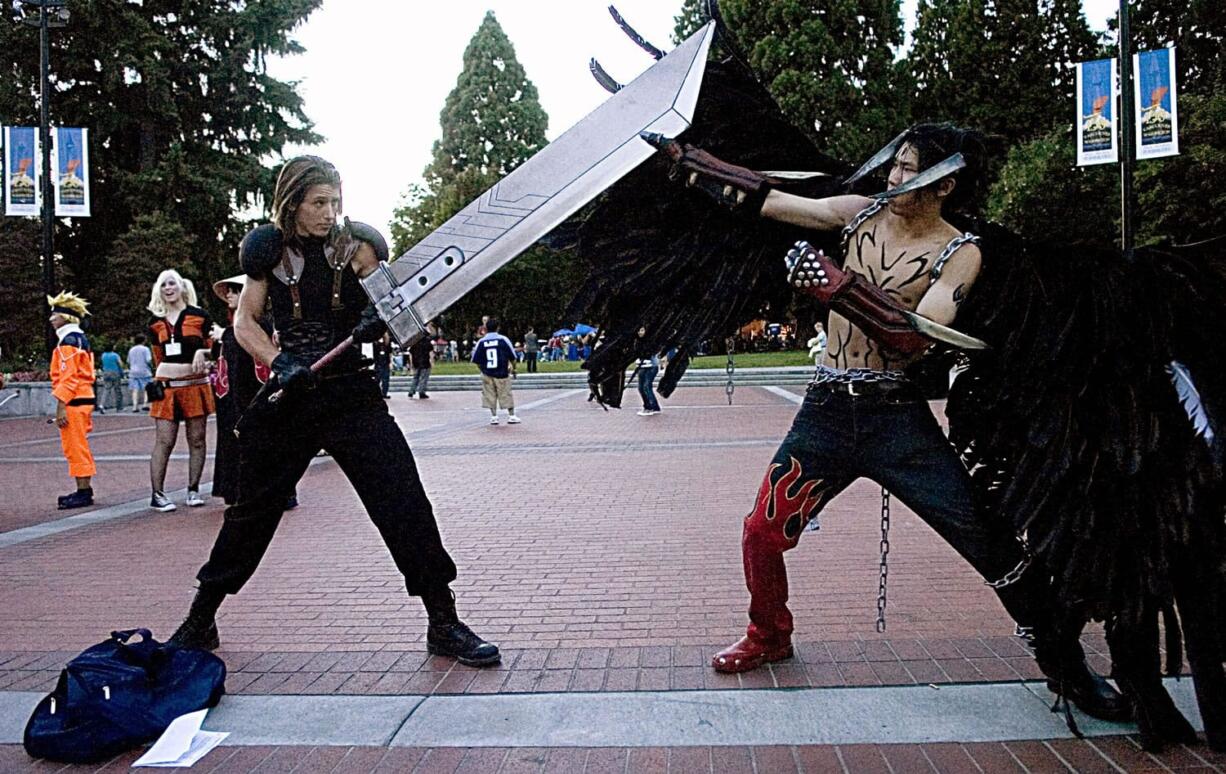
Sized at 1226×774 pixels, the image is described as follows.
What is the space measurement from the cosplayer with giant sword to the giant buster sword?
1.25ft

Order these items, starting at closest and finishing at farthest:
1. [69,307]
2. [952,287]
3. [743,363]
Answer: [952,287]
[69,307]
[743,363]

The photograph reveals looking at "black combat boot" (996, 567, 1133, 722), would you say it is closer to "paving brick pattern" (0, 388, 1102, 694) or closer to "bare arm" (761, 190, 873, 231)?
"paving brick pattern" (0, 388, 1102, 694)

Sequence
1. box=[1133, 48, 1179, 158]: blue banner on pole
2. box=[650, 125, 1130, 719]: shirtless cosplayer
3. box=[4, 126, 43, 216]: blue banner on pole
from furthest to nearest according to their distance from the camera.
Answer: box=[4, 126, 43, 216]: blue banner on pole → box=[1133, 48, 1179, 158]: blue banner on pole → box=[650, 125, 1130, 719]: shirtless cosplayer

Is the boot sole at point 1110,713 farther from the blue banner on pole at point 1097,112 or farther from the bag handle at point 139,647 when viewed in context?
the blue banner on pole at point 1097,112

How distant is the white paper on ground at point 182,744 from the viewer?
9.75 feet

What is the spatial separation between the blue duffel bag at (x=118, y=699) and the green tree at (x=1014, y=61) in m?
39.8

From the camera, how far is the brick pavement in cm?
368

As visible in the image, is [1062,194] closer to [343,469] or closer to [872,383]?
[872,383]

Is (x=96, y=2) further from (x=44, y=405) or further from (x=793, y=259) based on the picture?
(x=793, y=259)

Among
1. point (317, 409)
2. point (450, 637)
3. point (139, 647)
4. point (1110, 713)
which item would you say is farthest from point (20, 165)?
point (1110, 713)

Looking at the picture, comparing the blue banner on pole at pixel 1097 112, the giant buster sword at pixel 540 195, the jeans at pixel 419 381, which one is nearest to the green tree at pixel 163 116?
the jeans at pixel 419 381

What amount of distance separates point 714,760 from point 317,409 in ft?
6.46

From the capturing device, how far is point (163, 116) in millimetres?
34156

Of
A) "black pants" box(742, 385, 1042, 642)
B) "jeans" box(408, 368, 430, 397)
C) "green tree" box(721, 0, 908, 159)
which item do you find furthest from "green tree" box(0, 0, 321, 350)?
"black pants" box(742, 385, 1042, 642)
